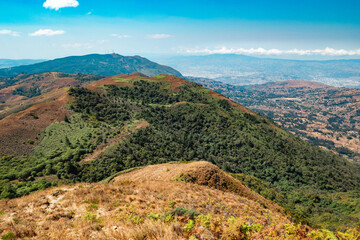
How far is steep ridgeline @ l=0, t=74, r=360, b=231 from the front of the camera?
3644cm

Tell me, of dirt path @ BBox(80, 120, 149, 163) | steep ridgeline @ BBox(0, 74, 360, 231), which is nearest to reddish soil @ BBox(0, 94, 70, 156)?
steep ridgeline @ BBox(0, 74, 360, 231)

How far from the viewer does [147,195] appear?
→ 13.1m

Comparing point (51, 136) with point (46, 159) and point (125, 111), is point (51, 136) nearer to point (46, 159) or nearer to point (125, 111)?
point (46, 159)

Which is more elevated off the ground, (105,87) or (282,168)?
(105,87)

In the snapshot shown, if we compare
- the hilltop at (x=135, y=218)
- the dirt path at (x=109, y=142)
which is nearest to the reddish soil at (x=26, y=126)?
the dirt path at (x=109, y=142)

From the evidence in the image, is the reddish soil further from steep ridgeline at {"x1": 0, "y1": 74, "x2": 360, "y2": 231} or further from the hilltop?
the hilltop

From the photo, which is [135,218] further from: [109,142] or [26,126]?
[26,126]

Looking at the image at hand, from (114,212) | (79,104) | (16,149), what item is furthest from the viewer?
(79,104)

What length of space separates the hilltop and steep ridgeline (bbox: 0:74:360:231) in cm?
1869

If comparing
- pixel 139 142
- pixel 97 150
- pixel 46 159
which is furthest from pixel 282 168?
pixel 46 159

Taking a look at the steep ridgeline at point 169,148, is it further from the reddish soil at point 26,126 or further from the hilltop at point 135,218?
the hilltop at point 135,218

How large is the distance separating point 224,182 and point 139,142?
1480 inches

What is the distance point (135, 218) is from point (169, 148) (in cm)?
5003

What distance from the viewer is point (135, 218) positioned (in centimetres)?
805
